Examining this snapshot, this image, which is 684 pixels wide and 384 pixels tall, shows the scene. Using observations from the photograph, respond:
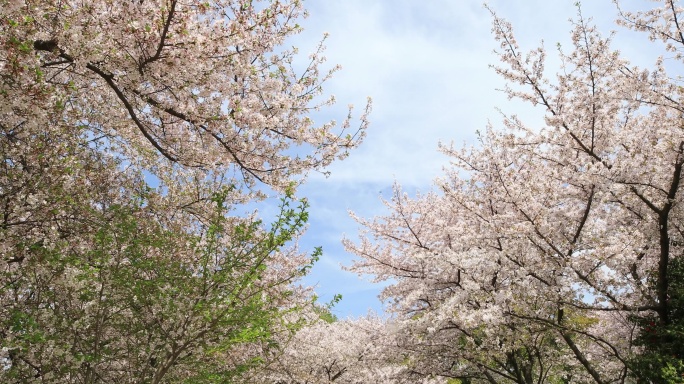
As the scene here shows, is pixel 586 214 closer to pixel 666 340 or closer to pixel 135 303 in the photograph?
pixel 666 340

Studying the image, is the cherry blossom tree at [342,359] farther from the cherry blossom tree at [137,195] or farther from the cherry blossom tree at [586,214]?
the cherry blossom tree at [137,195]

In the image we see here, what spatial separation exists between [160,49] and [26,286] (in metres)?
4.61

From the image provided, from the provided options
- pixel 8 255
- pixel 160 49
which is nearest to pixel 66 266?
pixel 8 255

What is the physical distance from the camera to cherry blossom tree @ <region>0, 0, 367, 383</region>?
17.5ft

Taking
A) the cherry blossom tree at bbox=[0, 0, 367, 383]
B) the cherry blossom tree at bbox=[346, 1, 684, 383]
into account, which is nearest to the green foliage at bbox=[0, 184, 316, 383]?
the cherry blossom tree at bbox=[0, 0, 367, 383]

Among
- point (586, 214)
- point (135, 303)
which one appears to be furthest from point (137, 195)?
point (586, 214)

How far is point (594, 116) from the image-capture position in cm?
805

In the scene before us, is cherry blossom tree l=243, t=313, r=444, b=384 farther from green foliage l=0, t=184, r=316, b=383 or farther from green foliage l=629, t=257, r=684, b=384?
green foliage l=0, t=184, r=316, b=383

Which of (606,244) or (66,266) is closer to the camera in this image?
(66,266)

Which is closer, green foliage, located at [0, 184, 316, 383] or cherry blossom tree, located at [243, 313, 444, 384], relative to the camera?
green foliage, located at [0, 184, 316, 383]

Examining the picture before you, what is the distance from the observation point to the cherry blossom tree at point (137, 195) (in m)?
5.35

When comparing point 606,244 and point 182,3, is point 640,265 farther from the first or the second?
point 182,3

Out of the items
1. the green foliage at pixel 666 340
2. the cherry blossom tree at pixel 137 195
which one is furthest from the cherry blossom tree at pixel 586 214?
the cherry blossom tree at pixel 137 195

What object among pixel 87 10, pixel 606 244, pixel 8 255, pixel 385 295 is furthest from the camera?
pixel 385 295
